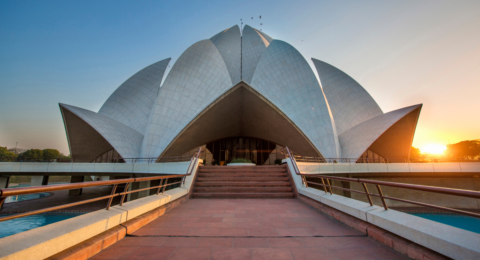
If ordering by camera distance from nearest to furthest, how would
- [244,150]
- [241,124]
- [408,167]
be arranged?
[408,167], [241,124], [244,150]

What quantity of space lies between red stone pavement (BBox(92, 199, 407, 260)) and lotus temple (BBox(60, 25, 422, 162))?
14.3 m

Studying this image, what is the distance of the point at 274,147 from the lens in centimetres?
2714

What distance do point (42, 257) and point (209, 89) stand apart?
1975 cm

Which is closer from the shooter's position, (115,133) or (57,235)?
(57,235)

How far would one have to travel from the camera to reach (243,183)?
899cm

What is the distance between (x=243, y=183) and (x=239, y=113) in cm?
1469

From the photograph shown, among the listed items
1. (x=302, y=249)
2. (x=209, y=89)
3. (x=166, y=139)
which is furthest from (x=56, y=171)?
(x=302, y=249)

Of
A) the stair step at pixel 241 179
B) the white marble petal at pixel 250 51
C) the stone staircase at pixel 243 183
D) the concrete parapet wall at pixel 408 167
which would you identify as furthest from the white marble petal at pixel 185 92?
the concrete parapet wall at pixel 408 167

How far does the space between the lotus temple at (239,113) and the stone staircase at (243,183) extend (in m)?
9.21

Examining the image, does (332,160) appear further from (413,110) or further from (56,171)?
(56,171)

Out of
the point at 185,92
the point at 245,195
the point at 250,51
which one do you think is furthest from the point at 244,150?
the point at 245,195

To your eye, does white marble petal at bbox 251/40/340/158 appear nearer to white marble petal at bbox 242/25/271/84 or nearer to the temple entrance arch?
the temple entrance arch

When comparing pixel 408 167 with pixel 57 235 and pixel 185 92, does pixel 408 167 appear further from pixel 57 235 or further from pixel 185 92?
pixel 185 92

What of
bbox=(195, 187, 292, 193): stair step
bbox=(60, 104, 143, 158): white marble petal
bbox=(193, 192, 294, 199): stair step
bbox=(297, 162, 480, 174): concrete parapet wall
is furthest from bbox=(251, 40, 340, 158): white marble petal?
bbox=(60, 104, 143, 158): white marble petal
